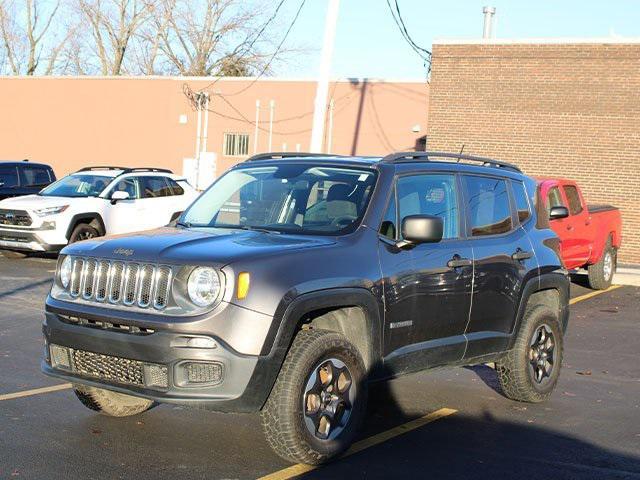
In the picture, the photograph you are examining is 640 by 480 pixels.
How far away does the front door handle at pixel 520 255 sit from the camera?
785cm

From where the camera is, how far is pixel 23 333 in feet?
34.9

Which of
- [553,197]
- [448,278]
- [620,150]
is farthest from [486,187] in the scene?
[620,150]

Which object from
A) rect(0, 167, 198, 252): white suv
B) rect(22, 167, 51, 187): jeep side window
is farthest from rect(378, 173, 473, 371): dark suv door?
rect(22, 167, 51, 187): jeep side window

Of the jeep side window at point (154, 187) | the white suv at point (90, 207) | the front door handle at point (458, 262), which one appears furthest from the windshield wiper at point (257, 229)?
the jeep side window at point (154, 187)

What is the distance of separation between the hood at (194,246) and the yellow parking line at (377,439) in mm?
1317

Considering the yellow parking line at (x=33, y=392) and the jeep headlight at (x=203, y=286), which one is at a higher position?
the jeep headlight at (x=203, y=286)

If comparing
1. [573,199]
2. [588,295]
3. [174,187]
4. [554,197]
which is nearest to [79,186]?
[174,187]

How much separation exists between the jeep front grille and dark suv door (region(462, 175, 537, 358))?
2573 millimetres

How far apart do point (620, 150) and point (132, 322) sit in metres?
19.1

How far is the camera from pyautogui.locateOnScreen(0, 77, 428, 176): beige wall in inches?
1359

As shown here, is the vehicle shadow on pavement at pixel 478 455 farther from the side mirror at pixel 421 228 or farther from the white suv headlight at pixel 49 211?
the white suv headlight at pixel 49 211

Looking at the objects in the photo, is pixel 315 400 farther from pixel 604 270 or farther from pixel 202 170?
pixel 202 170

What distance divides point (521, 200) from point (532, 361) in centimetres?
136

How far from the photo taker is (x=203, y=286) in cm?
573
